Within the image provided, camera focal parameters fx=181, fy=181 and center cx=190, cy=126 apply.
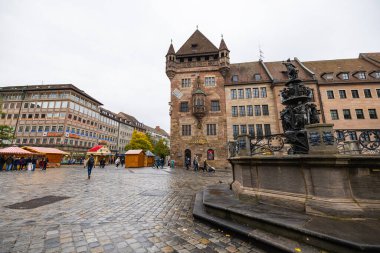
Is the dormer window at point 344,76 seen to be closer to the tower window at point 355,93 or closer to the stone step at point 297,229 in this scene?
the tower window at point 355,93

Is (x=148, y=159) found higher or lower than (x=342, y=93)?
lower

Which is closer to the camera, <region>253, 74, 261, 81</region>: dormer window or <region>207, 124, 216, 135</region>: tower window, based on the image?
<region>207, 124, 216, 135</region>: tower window

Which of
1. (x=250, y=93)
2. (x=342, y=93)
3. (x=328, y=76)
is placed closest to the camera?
(x=342, y=93)

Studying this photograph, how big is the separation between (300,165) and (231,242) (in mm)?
2231

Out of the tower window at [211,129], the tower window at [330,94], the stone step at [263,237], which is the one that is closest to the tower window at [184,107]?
the tower window at [211,129]

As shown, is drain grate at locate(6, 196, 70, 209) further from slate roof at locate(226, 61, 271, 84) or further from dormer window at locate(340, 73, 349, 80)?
dormer window at locate(340, 73, 349, 80)

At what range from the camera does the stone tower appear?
2800 centimetres

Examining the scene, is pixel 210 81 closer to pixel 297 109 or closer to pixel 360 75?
pixel 360 75

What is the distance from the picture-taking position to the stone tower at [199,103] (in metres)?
28.0

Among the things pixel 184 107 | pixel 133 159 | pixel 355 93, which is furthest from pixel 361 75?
pixel 133 159

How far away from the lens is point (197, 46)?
32688mm

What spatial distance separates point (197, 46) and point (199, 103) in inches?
465

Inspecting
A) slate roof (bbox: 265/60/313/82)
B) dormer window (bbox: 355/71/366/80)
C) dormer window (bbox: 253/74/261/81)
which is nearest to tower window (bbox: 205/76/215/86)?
dormer window (bbox: 253/74/261/81)

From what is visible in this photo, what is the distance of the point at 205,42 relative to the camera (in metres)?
32.8
